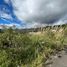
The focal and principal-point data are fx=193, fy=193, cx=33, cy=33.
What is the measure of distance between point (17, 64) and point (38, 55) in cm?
104

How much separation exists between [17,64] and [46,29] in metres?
5.43

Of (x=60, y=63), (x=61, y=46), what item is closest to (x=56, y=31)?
(x=61, y=46)

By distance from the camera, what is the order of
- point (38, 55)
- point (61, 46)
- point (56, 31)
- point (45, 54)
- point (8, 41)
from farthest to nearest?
point (56, 31) → point (61, 46) → point (8, 41) → point (45, 54) → point (38, 55)

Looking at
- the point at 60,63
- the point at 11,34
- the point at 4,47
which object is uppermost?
the point at 11,34

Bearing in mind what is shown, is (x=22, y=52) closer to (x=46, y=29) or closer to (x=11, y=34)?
(x=11, y=34)

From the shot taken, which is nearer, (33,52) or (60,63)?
(60,63)

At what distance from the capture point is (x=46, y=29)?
11.2 metres

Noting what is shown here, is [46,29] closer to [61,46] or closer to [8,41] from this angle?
[61,46]

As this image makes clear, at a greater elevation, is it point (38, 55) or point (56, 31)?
point (56, 31)

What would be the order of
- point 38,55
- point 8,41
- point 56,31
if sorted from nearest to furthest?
point 38,55 → point 8,41 → point 56,31

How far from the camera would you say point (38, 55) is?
6.85 metres

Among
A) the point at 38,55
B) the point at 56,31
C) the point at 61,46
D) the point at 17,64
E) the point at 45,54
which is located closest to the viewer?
the point at 17,64

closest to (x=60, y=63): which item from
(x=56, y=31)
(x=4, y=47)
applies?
(x=4, y=47)

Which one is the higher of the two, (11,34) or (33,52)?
(11,34)
